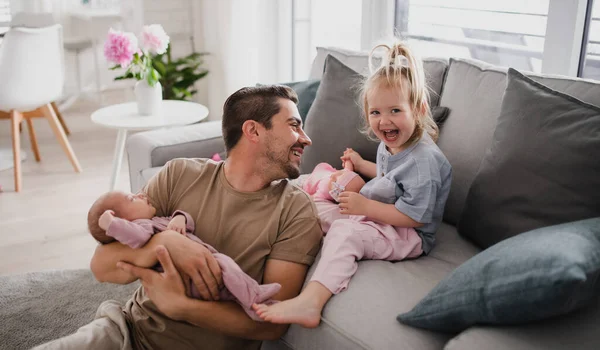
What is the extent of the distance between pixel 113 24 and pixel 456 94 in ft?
13.6

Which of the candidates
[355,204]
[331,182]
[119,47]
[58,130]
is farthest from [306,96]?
[58,130]

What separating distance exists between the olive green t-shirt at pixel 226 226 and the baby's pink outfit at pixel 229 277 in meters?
0.10

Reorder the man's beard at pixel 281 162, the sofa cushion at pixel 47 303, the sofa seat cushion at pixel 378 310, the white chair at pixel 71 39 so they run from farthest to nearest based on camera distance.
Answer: the white chair at pixel 71 39
the sofa cushion at pixel 47 303
the man's beard at pixel 281 162
the sofa seat cushion at pixel 378 310

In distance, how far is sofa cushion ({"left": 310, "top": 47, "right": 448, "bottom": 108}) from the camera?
2260mm

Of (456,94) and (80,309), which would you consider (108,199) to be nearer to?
(80,309)

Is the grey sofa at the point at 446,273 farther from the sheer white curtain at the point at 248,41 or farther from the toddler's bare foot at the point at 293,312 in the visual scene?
the sheer white curtain at the point at 248,41

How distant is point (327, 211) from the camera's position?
202cm

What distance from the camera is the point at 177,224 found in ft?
5.39

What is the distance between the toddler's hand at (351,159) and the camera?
221 cm

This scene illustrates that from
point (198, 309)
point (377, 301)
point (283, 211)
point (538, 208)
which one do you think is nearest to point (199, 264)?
point (198, 309)

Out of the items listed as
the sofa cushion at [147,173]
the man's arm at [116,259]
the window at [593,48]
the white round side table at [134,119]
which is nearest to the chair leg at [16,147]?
the white round side table at [134,119]

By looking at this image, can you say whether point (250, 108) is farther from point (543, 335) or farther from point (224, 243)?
point (543, 335)

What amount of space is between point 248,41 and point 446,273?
2.70m

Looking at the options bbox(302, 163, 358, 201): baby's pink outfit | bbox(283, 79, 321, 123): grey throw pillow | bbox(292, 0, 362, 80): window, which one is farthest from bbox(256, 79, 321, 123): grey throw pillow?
bbox(292, 0, 362, 80): window
